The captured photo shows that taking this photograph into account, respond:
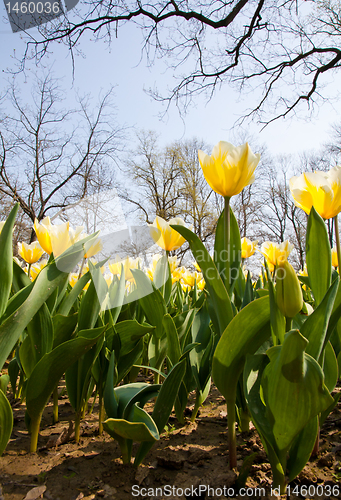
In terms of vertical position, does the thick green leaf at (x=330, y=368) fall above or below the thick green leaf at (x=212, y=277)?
below

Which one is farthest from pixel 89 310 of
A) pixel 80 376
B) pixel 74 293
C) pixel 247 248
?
pixel 247 248

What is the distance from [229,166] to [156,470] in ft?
3.29

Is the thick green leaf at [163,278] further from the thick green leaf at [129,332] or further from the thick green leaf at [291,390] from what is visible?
the thick green leaf at [291,390]

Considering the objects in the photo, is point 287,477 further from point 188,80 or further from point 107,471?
point 188,80

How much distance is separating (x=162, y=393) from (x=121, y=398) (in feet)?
0.51

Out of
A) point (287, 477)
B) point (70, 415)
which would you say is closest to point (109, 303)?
point (70, 415)

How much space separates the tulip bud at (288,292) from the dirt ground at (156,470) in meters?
0.40

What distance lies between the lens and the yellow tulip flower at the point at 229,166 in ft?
3.28

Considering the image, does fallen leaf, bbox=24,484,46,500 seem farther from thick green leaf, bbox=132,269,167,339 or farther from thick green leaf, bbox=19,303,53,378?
thick green leaf, bbox=132,269,167,339

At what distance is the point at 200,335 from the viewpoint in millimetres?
1456

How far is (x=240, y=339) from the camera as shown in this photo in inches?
32.9

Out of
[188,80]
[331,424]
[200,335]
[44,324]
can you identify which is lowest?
[331,424]

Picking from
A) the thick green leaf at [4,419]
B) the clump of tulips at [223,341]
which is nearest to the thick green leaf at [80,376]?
the clump of tulips at [223,341]

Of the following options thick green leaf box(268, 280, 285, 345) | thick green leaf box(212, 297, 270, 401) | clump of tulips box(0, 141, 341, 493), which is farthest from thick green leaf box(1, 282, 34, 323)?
thick green leaf box(268, 280, 285, 345)
